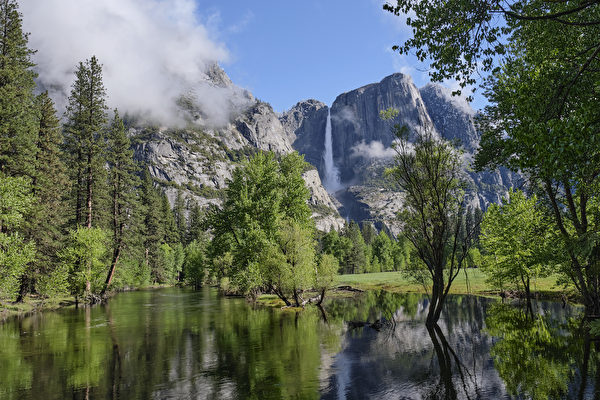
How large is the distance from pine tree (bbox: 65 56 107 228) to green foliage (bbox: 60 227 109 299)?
2.98 m

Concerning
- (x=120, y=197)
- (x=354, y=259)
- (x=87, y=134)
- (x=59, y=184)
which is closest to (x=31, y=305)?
(x=59, y=184)

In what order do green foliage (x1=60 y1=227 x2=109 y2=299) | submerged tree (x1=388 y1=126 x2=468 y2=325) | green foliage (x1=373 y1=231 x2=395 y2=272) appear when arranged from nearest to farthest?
submerged tree (x1=388 y1=126 x2=468 y2=325), green foliage (x1=60 y1=227 x2=109 y2=299), green foliage (x1=373 y1=231 x2=395 y2=272)

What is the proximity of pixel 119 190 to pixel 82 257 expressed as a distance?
1457 cm

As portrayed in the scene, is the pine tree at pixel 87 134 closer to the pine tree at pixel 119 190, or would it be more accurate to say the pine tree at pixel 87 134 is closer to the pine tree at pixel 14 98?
the pine tree at pixel 119 190

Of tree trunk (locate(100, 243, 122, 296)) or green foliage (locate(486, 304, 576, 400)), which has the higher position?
tree trunk (locate(100, 243, 122, 296))

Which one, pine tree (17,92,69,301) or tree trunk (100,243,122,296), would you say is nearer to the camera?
pine tree (17,92,69,301)

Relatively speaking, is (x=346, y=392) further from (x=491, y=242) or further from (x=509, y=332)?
(x=491, y=242)

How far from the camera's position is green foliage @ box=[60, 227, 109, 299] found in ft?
150

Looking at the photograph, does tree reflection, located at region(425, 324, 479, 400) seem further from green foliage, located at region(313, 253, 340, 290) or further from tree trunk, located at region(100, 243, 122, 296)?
tree trunk, located at region(100, 243, 122, 296)

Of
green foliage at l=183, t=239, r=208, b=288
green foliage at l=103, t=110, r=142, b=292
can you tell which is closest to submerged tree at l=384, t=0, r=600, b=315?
green foliage at l=103, t=110, r=142, b=292

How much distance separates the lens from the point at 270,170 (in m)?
47.3

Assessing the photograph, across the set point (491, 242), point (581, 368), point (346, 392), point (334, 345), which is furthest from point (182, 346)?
point (491, 242)

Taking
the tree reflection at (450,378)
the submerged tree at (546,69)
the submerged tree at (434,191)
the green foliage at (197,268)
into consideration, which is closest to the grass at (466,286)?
the submerged tree at (434,191)

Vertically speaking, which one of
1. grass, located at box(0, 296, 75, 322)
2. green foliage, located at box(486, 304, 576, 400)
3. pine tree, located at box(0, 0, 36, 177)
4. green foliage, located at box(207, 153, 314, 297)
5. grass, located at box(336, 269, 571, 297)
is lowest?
grass, located at box(336, 269, 571, 297)
